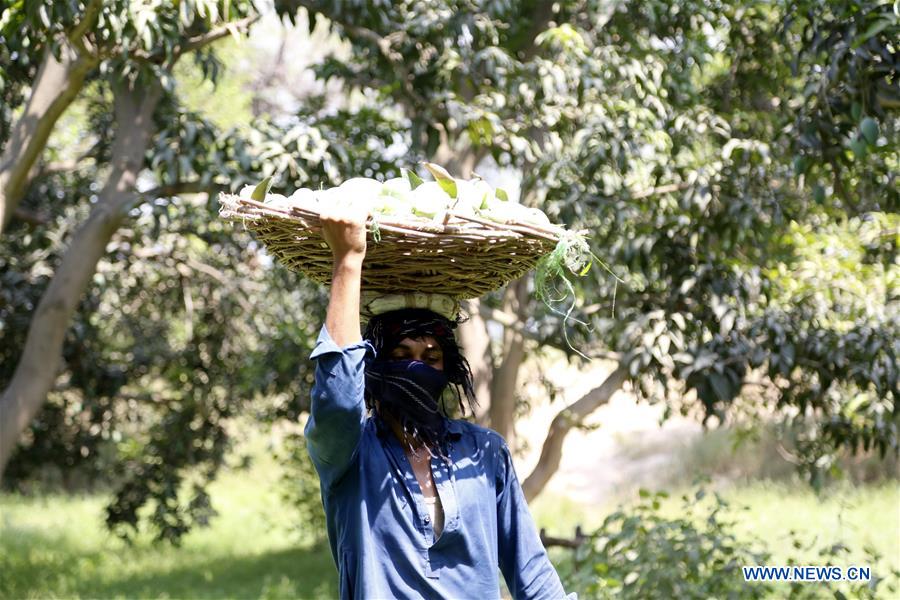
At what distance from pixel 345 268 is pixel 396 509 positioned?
1.79 ft

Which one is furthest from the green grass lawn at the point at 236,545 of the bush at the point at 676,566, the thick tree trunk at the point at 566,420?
the bush at the point at 676,566

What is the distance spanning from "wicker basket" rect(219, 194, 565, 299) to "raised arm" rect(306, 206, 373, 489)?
0.21 ft

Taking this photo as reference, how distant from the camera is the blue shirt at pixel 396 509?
2.13 m

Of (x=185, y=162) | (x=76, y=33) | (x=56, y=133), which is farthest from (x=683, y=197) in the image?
(x=56, y=133)

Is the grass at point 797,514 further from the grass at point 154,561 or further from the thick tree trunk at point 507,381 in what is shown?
the grass at point 154,561

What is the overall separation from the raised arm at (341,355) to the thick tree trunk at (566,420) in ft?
10.6

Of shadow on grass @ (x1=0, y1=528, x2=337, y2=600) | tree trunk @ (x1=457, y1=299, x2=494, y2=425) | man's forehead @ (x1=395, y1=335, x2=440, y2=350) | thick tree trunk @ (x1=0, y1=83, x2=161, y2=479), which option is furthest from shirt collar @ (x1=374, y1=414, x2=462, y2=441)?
shadow on grass @ (x1=0, y1=528, x2=337, y2=600)

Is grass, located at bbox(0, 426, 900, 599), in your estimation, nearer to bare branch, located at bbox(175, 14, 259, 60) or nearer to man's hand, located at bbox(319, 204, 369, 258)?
bare branch, located at bbox(175, 14, 259, 60)

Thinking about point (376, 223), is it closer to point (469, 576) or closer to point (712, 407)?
point (469, 576)

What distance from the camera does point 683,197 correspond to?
5.39 meters

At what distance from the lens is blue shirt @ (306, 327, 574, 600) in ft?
6.98

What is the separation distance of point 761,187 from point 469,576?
378cm

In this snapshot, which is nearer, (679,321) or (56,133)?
(679,321)

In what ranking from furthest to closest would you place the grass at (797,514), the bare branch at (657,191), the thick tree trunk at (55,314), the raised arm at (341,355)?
the grass at (797,514) → the thick tree trunk at (55,314) → the bare branch at (657,191) → the raised arm at (341,355)
